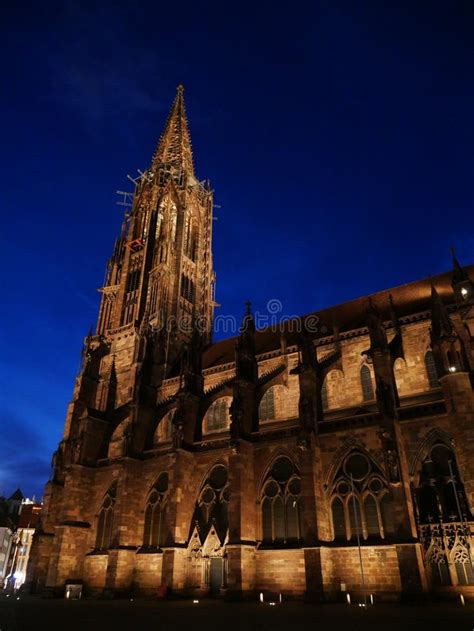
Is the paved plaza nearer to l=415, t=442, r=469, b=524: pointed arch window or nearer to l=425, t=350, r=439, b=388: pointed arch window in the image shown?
l=415, t=442, r=469, b=524: pointed arch window

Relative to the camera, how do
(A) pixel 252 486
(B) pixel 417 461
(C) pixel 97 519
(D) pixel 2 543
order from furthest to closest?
(D) pixel 2 543 → (C) pixel 97 519 → (A) pixel 252 486 → (B) pixel 417 461

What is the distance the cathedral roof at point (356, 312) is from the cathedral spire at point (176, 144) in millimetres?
23330

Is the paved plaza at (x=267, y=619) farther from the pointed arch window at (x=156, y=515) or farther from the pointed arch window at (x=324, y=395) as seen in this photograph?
the pointed arch window at (x=324, y=395)

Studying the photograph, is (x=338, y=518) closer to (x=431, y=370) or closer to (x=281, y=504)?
(x=281, y=504)

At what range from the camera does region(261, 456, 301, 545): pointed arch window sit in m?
20.0

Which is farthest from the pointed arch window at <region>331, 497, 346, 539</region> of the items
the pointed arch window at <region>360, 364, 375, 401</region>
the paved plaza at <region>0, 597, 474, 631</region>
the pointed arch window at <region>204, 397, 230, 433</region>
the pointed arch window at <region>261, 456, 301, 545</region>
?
the pointed arch window at <region>204, 397, 230, 433</region>

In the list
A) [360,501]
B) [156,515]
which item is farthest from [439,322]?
[156,515]

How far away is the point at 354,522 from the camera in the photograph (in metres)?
18.5

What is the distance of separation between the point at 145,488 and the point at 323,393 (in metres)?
11.0

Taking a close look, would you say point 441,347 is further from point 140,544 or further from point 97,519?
point 97,519

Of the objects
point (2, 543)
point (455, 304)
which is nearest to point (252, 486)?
point (455, 304)

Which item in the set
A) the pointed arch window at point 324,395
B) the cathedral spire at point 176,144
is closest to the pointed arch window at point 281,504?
the pointed arch window at point 324,395

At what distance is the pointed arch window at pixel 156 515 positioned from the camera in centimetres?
2389

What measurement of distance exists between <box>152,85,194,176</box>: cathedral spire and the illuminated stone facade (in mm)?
19278
